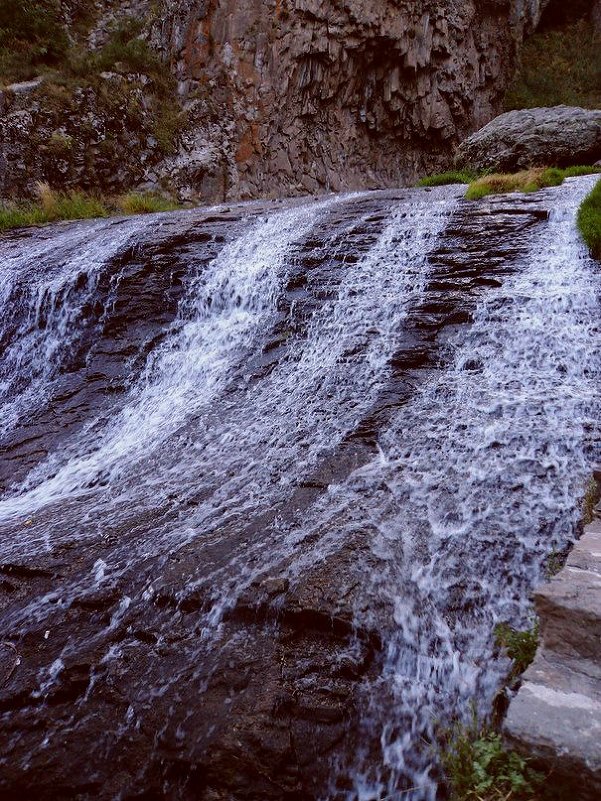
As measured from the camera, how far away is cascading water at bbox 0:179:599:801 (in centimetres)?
267

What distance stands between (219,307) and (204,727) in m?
5.30

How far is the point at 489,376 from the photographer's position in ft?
16.1

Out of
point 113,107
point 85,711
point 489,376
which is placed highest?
point 113,107

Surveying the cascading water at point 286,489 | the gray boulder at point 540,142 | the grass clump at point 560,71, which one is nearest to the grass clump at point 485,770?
the cascading water at point 286,489

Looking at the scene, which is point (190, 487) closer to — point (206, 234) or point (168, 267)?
point (168, 267)

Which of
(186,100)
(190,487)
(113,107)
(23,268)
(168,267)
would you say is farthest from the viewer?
(186,100)

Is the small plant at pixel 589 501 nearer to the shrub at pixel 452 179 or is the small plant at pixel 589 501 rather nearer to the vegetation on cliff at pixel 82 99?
the shrub at pixel 452 179

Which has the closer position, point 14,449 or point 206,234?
point 14,449

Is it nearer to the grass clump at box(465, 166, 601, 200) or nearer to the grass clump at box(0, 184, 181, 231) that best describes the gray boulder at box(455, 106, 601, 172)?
the grass clump at box(465, 166, 601, 200)

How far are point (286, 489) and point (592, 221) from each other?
190 inches

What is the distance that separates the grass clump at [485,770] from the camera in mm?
1915

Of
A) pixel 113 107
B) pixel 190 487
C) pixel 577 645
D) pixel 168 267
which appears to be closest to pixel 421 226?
pixel 168 267

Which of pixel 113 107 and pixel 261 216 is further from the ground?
pixel 113 107

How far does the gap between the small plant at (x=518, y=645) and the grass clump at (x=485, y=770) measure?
0.36 meters
